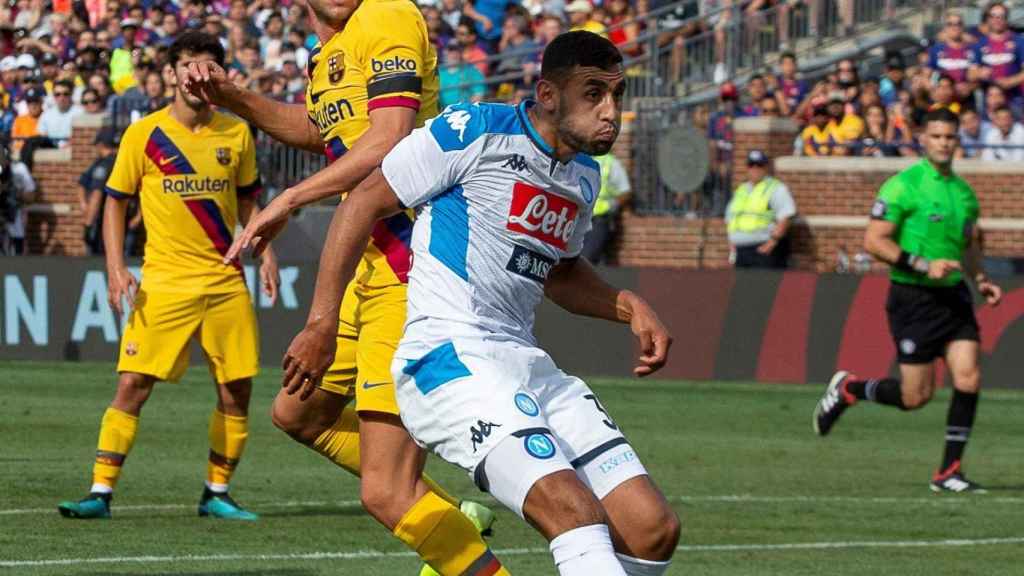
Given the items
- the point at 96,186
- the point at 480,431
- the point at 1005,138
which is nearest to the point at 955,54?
the point at 1005,138

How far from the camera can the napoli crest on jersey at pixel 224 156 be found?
1109cm

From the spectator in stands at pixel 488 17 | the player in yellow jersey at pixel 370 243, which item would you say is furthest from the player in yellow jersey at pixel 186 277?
the spectator in stands at pixel 488 17

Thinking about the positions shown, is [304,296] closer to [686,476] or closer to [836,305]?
[836,305]

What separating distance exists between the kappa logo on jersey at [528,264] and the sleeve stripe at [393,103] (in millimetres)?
1062

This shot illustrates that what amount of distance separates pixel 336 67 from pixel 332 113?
0.18 m

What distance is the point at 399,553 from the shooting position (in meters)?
9.64

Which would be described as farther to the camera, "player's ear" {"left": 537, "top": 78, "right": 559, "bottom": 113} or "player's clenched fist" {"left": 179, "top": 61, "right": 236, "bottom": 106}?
"player's clenched fist" {"left": 179, "top": 61, "right": 236, "bottom": 106}

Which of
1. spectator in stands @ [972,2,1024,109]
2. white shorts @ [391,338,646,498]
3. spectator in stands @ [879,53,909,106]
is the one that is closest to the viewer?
white shorts @ [391,338,646,498]

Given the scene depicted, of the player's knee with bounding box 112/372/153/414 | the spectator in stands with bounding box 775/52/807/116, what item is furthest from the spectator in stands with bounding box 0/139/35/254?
the player's knee with bounding box 112/372/153/414

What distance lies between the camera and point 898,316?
1328 cm

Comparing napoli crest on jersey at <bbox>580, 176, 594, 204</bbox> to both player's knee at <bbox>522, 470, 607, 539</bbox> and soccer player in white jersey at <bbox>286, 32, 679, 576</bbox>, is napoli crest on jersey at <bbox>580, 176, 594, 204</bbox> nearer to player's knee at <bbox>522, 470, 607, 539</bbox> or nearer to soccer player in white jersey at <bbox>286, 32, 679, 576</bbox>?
soccer player in white jersey at <bbox>286, 32, 679, 576</bbox>

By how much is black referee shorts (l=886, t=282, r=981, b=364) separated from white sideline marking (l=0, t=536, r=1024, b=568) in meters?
2.51

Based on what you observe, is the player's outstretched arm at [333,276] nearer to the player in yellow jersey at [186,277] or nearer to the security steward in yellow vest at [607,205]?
the player in yellow jersey at [186,277]

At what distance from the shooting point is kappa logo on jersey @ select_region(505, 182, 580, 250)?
658 cm
